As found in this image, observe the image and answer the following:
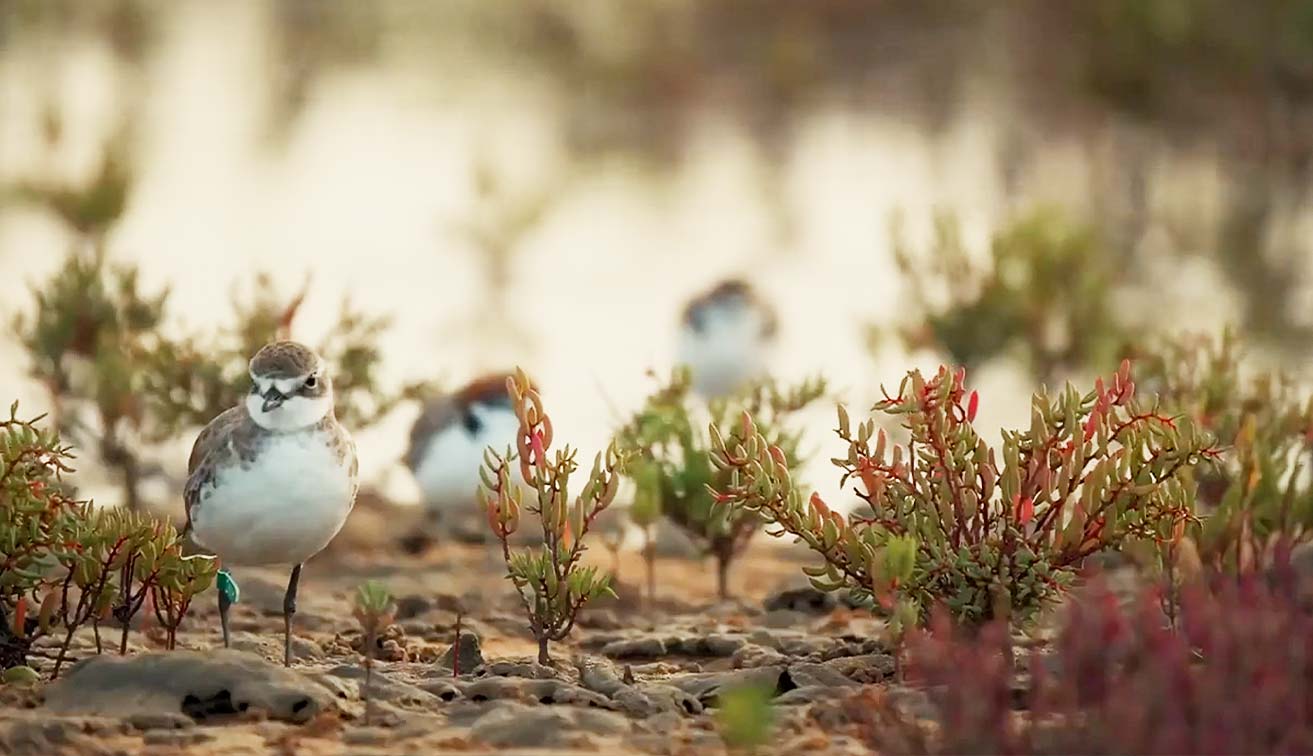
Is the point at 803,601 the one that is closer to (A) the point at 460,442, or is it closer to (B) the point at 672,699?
(B) the point at 672,699

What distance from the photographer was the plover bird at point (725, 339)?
1132 cm

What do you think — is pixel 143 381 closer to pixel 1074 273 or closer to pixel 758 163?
pixel 1074 273

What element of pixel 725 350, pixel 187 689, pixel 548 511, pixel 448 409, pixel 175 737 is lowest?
pixel 175 737

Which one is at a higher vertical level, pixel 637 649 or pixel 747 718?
pixel 637 649

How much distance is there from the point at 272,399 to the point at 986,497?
1878mm

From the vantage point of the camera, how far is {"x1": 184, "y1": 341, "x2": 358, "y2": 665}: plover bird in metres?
5.61

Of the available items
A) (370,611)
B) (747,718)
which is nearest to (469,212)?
(370,611)

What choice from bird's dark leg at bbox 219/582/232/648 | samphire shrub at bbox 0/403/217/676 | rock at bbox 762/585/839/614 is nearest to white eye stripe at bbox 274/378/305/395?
samphire shrub at bbox 0/403/217/676

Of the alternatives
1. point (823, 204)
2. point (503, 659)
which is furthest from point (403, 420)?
point (823, 204)

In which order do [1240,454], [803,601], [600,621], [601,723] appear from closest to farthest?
1. [601,723]
2. [1240,454]
3. [600,621]
4. [803,601]

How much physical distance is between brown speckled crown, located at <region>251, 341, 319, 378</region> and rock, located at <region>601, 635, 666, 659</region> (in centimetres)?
125

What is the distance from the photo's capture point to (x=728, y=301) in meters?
11.5

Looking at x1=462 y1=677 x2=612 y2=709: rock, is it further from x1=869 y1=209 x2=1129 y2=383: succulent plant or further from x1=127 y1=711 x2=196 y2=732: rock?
x1=869 y1=209 x2=1129 y2=383: succulent plant

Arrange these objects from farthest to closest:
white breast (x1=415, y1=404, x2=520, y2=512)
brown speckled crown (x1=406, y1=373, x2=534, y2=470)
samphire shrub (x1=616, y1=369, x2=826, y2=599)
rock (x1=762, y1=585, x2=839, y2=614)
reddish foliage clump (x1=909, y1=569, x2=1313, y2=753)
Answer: brown speckled crown (x1=406, y1=373, x2=534, y2=470), white breast (x1=415, y1=404, x2=520, y2=512), samphire shrub (x1=616, y1=369, x2=826, y2=599), rock (x1=762, y1=585, x2=839, y2=614), reddish foliage clump (x1=909, y1=569, x2=1313, y2=753)
